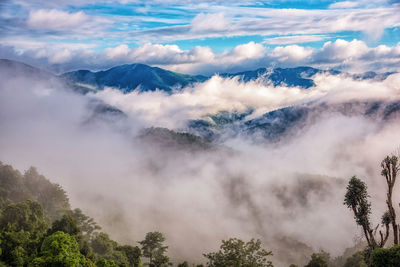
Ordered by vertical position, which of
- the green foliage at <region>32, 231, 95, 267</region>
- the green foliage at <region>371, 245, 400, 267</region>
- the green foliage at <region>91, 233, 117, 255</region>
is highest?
the green foliage at <region>91, 233, 117, 255</region>

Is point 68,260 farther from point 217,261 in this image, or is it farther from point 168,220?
point 168,220

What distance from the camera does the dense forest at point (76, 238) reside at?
32281 millimetres

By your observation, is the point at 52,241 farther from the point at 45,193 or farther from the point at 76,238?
the point at 45,193

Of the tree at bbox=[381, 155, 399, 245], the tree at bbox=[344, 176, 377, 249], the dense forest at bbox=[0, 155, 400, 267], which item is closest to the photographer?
the tree at bbox=[381, 155, 399, 245]

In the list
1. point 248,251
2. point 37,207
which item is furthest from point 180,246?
point 248,251

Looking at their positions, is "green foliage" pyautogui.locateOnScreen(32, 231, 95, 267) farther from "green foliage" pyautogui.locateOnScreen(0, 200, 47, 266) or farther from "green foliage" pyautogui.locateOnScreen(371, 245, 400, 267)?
"green foliage" pyautogui.locateOnScreen(371, 245, 400, 267)

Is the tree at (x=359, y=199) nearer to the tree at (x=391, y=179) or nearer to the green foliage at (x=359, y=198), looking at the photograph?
the green foliage at (x=359, y=198)

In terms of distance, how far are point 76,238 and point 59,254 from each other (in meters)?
26.7

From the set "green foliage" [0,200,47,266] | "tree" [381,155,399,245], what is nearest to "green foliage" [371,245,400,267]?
"tree" [381,155,399,245]

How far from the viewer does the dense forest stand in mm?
32281

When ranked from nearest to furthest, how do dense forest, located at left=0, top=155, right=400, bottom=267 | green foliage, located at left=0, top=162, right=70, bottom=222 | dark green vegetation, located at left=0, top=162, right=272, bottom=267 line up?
1. dense forest, located at left=0, top=155, right=400, bottom=267
2. dark green vegetation, located at left=0, top=162, right=272, bottom=267
3. green foliage, located at left=0, top=162, right=70, bottom=222

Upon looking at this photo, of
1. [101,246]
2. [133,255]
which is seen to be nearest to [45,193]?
[101,246]

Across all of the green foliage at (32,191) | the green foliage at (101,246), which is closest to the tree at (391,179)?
the green foliage at (101,246)

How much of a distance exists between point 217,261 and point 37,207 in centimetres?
4249
